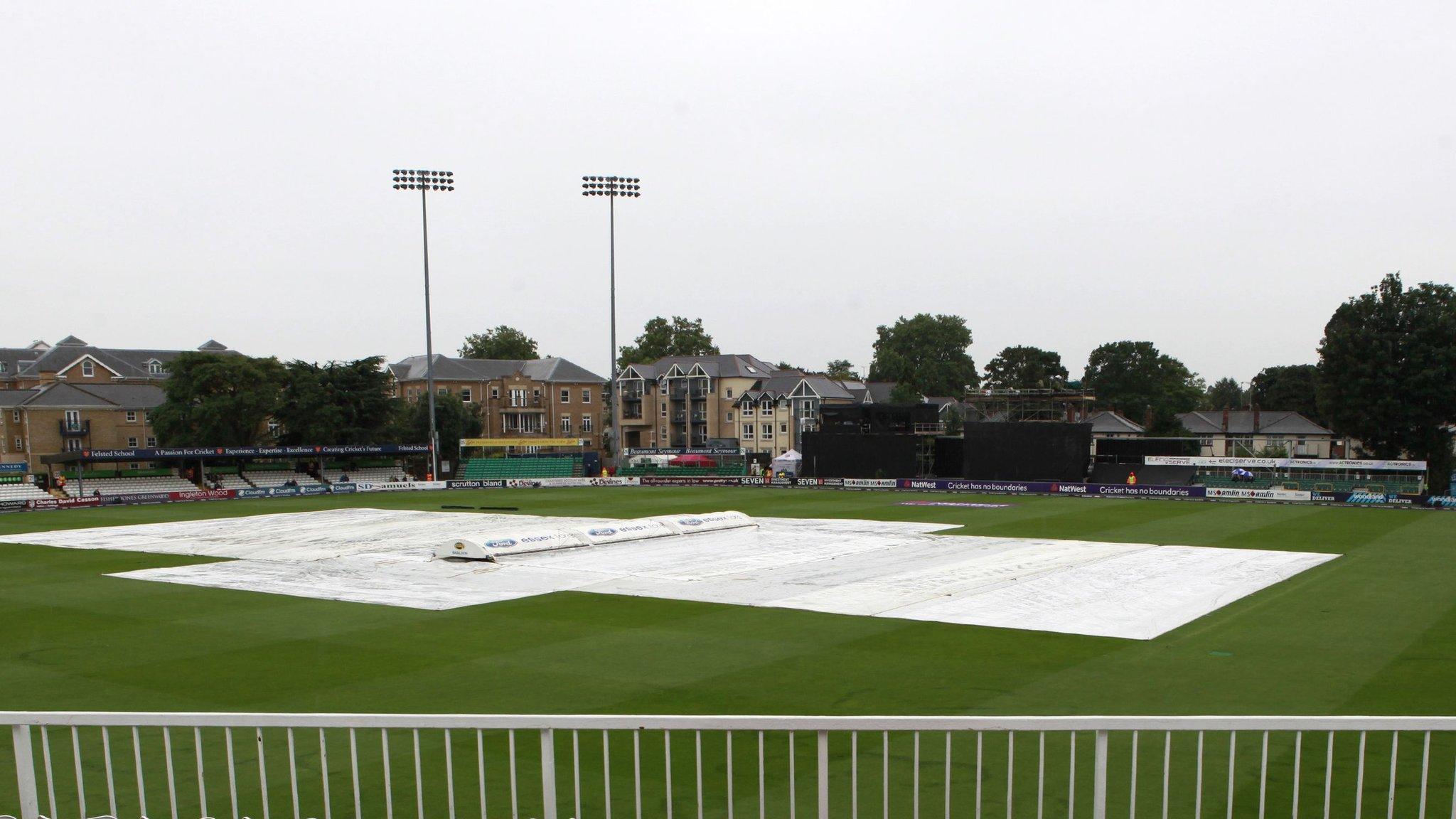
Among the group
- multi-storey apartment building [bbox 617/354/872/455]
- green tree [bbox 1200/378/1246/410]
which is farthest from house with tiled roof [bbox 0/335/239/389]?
green tree [bbox 1200/378/1246/410]

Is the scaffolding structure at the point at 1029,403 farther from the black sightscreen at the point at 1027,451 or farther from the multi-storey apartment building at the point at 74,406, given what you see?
the multi-storey apartment building at the point at 74,406

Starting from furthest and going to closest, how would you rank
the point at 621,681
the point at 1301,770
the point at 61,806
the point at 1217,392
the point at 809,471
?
the point at 1217,392, the point at 809,471, the point at 621,681, the point at 1301,770, the point at 61,806

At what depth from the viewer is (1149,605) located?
1925cm

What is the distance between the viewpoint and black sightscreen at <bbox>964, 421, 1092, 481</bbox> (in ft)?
177

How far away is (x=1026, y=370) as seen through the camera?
12362cm

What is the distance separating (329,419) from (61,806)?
6240 cm

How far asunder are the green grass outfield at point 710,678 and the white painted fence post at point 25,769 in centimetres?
313

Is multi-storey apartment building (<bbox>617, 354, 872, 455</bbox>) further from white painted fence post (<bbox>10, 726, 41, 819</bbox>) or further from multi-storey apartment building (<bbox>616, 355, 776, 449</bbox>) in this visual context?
white painted fence post (<bbox>10, 726, 41, 819</bbox>)

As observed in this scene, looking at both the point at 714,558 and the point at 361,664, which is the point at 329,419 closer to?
A: the point at 714,558

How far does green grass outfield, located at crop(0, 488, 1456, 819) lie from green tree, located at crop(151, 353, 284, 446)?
4267cm

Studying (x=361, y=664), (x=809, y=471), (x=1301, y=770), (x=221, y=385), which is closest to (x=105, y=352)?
(x=221, y=385)

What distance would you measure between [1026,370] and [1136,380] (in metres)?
13.1

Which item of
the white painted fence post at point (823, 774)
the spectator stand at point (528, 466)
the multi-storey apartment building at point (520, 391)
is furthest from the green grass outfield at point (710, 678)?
the multi-storey apartment building at point (520, 391)

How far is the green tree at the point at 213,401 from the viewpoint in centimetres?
6456
